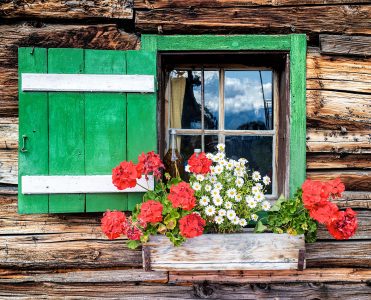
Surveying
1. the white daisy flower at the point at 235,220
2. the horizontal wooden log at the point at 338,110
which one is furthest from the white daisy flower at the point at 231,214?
the horizontal wooden log at the point at 338,110

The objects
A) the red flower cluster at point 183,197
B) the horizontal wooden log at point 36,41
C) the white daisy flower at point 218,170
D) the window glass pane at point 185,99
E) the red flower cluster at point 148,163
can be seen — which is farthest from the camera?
the window glass pane at point 185,99

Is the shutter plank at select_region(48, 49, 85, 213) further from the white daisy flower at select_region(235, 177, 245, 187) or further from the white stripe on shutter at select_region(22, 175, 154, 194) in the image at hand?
the white daisy flower at select_region(235, 177, 245, 187)

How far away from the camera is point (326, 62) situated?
8.11ft

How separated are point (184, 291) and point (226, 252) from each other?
0.51 meters

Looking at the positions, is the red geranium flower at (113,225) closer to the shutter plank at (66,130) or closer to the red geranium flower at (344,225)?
the shutter plank at (66,130)

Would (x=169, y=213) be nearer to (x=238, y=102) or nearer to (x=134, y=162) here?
(x=134, y=162)

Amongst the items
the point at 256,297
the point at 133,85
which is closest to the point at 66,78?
the point at 133,85

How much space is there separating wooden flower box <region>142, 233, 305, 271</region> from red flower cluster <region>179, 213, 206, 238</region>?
0.53 feet

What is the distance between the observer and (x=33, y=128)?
7.43 ft

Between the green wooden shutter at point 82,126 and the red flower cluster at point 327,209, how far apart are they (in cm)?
89

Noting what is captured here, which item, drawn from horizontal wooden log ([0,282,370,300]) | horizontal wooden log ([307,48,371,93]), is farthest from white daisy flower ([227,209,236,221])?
horizontal wooden log ([307,48,371,93])

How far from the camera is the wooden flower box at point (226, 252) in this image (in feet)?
7.13

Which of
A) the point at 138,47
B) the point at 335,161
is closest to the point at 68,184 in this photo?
the point at 138,47

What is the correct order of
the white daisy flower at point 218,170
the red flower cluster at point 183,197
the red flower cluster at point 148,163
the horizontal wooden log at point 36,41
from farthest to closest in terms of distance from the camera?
the horizontal wooden log at point 36,41
the white daisy flower at point 218,170
the red flower cluster at point 148,163
the red flower cluster at point 183,197
